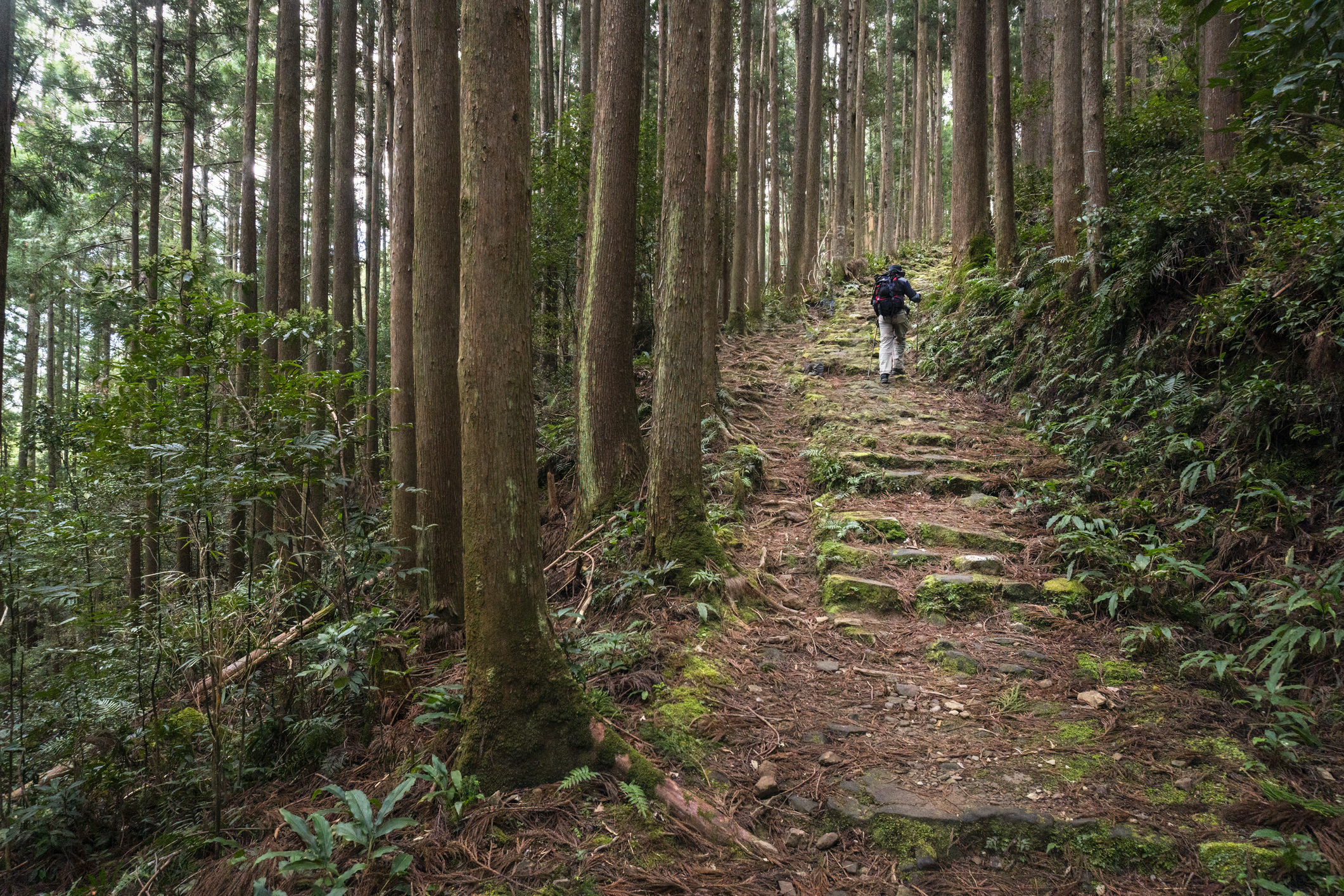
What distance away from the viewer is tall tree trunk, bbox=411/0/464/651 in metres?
5.12

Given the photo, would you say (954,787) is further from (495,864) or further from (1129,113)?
(1129,113)

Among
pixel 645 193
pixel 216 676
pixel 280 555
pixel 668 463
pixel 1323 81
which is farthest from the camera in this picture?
pixel 645 193

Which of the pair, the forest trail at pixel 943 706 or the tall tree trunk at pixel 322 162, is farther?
the tall tree trunk at pixel 322 162

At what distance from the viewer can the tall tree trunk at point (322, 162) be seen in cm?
945

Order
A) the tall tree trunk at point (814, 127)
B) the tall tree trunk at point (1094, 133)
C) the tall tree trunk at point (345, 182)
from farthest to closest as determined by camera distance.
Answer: the tall tree trunk at point (814, 127), the tall tree trunk at point (345, 182), the tall tree trunk at point (1094, 133)

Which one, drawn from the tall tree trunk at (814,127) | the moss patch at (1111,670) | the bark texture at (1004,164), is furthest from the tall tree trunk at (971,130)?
the moss patch at (1111,670)

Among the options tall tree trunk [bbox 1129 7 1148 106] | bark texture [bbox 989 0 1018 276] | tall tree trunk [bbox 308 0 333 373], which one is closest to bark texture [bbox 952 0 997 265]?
bark texture [bbox 989 0 1018 276]

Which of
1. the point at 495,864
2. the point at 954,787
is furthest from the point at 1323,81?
the point at 495,864

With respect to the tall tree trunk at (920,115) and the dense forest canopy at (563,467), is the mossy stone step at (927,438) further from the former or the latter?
the tall tree trunk at (920,115)

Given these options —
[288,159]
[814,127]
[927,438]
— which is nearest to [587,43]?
[288,159]

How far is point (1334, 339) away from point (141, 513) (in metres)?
7.18

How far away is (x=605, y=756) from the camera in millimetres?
2992

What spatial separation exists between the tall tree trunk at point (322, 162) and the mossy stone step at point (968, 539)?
8.05m

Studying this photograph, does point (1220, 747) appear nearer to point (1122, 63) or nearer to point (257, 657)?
point (257, 657)
